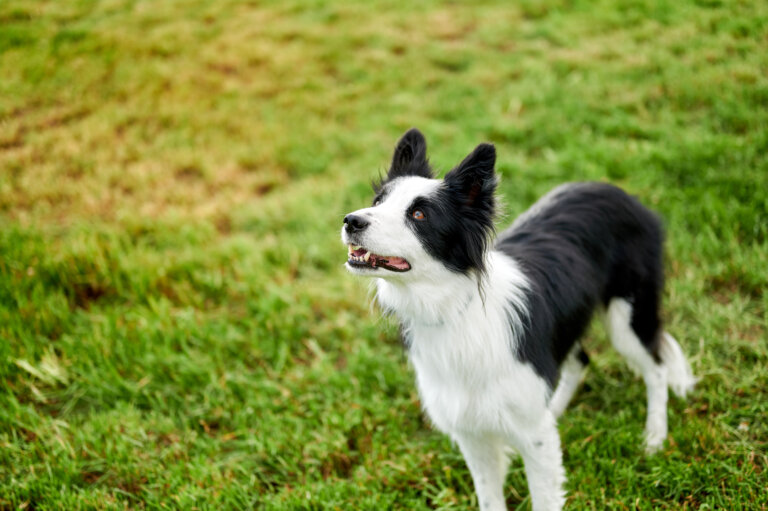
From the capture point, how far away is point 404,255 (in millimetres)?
2248

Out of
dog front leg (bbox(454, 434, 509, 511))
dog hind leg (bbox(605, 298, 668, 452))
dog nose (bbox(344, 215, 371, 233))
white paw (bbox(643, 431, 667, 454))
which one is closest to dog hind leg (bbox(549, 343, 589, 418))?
dog hind leg (bbox(605, 298, 668, 452))

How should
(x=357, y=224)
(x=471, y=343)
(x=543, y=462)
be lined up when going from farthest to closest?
(x=543, y=462) → (x=471, y=343) → (x=357, y=224)

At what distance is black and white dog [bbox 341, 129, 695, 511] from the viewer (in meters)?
2.29

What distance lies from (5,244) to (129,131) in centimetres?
231

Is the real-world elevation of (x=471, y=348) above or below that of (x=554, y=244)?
below

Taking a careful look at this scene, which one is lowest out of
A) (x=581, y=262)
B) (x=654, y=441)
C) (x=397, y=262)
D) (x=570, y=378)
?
(x=654, y=441)

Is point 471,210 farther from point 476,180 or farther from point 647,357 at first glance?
point 647,357

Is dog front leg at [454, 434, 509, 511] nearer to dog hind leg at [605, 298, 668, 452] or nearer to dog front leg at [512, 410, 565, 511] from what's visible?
dog front leg at [512, 410, 565, 511]

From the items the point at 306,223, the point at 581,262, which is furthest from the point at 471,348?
the point at 306,223

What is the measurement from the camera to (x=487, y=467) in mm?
2660

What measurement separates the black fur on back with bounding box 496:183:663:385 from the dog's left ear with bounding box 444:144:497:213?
492 mm

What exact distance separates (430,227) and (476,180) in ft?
0.87

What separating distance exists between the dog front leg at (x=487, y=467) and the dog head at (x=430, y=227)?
0.85m

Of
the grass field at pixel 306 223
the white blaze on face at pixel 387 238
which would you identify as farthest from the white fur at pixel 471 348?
the grass field at pixel 306 223
